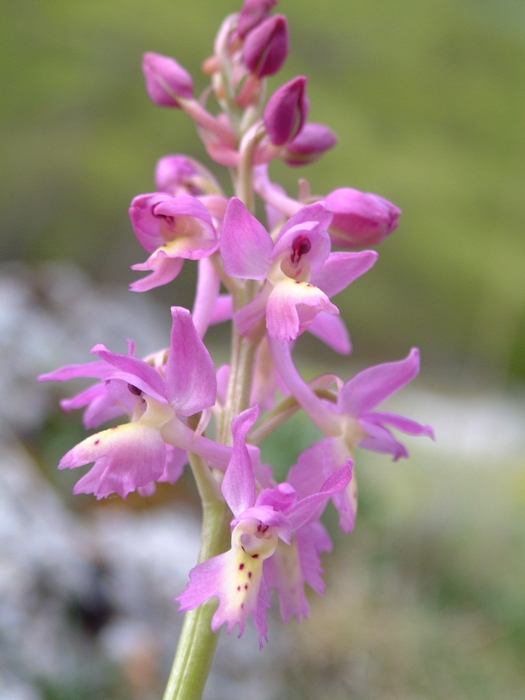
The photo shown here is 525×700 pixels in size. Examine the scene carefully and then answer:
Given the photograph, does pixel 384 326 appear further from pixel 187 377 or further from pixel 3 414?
pixel 187 377

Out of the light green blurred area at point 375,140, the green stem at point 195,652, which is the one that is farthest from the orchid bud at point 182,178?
the light green blurred area at point 375,140

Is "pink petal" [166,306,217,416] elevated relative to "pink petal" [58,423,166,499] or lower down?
elevated

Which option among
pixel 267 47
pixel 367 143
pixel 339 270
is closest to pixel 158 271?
pixel 339 270

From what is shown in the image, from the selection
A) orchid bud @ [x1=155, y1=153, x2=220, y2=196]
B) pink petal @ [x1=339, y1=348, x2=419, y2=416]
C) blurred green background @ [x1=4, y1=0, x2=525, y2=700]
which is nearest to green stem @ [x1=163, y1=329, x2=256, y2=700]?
pink petal @ [x1=339, y1=348, x2=419, y2=416]

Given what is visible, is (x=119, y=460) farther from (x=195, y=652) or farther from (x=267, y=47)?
(x=267, y=47)

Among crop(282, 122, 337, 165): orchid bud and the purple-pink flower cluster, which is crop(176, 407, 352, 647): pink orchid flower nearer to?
the purple-pink flower cluster

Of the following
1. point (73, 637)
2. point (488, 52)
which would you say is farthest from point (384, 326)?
point (73, 637)
